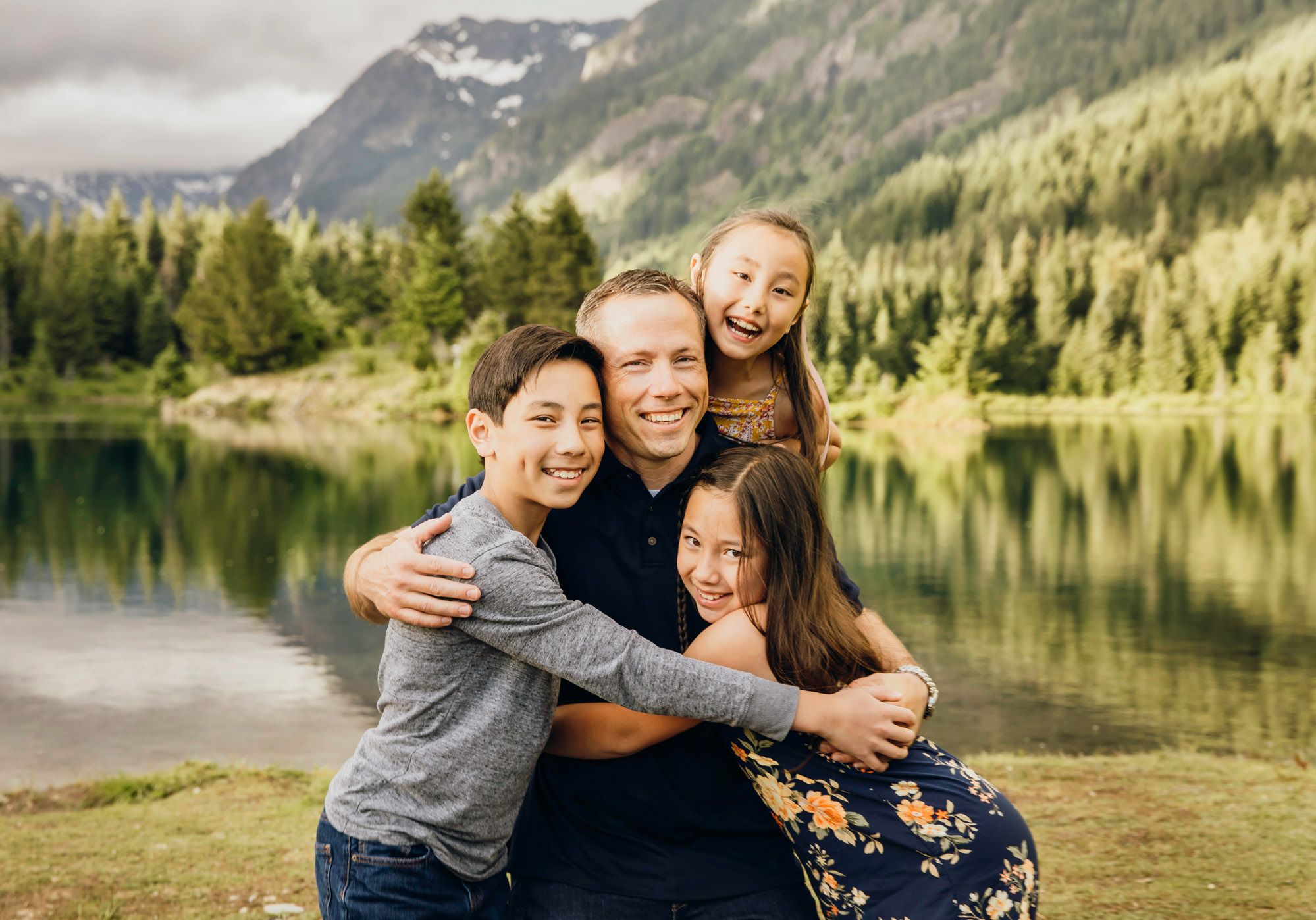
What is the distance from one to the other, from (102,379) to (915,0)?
535 feet

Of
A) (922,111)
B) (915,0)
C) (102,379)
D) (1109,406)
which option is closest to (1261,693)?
(1109,406)

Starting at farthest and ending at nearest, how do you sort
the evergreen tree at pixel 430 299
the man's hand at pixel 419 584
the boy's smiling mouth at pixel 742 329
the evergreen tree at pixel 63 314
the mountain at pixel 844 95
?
the mountain at pixel 844 95 → the evergreen tree at pixel 63 314 → the evergreen tree at pixel 430 299 → the boy's smiling mouth at pixel 742 329 → the man's hand at pixel 419 584

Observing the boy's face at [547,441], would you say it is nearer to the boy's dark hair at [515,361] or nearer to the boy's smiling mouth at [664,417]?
the boy's dark hair at [515,361]

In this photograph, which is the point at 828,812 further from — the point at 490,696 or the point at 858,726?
the point at 490,696

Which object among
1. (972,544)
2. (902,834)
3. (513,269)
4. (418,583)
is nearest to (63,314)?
(513,269)

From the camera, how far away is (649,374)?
7.85 feet

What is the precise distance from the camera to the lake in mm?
9594

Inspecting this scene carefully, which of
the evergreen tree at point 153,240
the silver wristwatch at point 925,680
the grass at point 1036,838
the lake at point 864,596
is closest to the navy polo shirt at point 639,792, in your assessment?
the silver wristwatch at point 925,680

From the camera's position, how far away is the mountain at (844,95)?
12681cm

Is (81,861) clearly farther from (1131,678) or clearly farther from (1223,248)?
(1223,248)

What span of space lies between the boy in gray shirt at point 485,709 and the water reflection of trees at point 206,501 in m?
13.9

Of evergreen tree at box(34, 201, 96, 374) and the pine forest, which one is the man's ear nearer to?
the pine forest

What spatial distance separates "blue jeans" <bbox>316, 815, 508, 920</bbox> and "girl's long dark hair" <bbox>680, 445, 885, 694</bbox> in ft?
2.88

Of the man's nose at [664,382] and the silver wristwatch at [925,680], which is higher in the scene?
the man's nose at [664,382]
